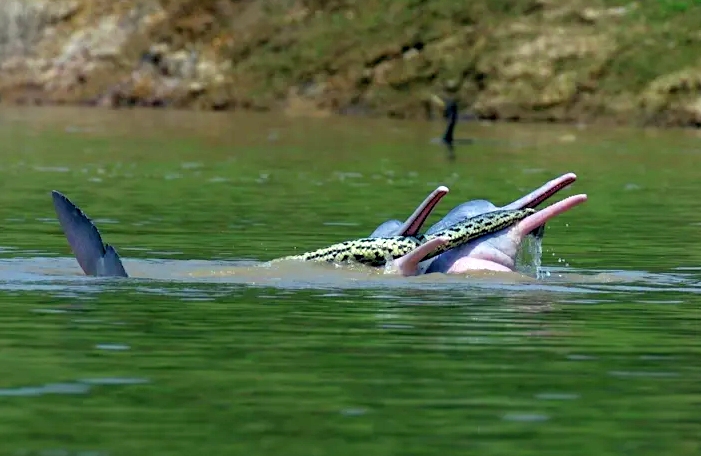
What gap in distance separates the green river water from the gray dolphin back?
0.19 meters

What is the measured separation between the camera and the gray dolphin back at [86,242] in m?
18.9

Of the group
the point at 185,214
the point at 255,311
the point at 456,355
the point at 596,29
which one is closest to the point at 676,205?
the point at 185,214

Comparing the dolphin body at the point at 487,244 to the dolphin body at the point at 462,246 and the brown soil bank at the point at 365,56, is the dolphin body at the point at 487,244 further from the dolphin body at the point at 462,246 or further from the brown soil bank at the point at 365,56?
the brown soil bank at the point at 365,56

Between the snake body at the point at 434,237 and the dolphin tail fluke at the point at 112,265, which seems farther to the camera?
the snake body at the point at 434,237

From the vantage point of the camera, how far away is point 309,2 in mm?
101062

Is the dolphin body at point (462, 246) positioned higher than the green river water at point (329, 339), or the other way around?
the dolphin body at point (462, 246)

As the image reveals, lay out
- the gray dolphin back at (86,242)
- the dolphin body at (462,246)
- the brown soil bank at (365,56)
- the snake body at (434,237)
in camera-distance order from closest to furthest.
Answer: the gray dolphin back at (86,242) → the dolphin body at (462,246) → the snake body at (434,237) → the brown soil bank at (365,56)

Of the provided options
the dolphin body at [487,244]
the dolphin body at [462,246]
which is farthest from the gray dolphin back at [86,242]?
Answer: the dolphin body at [487,244]

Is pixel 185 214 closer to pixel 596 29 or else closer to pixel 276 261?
Answer: pixel 276 261

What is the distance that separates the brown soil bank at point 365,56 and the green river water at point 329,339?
51197 mm

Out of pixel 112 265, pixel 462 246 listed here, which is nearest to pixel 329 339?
pixel 112 265

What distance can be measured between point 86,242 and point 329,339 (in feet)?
13.4

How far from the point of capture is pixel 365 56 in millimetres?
94750

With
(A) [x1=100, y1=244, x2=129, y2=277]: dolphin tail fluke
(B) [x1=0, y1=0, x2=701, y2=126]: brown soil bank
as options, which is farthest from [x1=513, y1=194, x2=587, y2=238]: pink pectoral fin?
(B) [x1=0, y1=0, x2=701, y2=126]: brown soil bank
